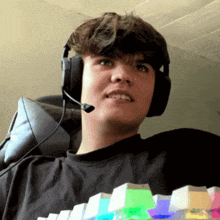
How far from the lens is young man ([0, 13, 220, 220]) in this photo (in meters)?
0.65

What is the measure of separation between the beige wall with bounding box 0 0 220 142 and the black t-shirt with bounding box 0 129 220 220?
766mm

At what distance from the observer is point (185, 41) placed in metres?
2.23

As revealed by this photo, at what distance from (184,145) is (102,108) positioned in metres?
0.24

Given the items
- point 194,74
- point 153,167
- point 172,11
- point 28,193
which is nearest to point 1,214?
point 28,193

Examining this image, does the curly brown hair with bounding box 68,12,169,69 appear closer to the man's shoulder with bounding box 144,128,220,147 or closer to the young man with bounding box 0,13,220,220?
the young man with bounding box 0,13,220,220

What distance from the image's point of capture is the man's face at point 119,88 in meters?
0.75

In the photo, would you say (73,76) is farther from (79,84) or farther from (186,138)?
(186,138)

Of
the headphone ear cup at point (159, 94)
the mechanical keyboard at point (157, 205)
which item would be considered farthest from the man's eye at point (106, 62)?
the mechanical keyboard at point (157, 205)

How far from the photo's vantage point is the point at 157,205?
290 millimetres

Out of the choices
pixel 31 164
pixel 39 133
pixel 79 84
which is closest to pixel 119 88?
pixel 79 84

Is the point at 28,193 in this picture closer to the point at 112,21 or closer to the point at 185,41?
the point at 112,21

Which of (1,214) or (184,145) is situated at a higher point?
(184,145)

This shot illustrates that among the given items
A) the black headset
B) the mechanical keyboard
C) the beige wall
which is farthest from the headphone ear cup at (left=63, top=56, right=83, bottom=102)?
the beige wall

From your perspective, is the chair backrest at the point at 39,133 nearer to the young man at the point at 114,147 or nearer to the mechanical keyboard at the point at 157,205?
the young man at the point at 114,147
